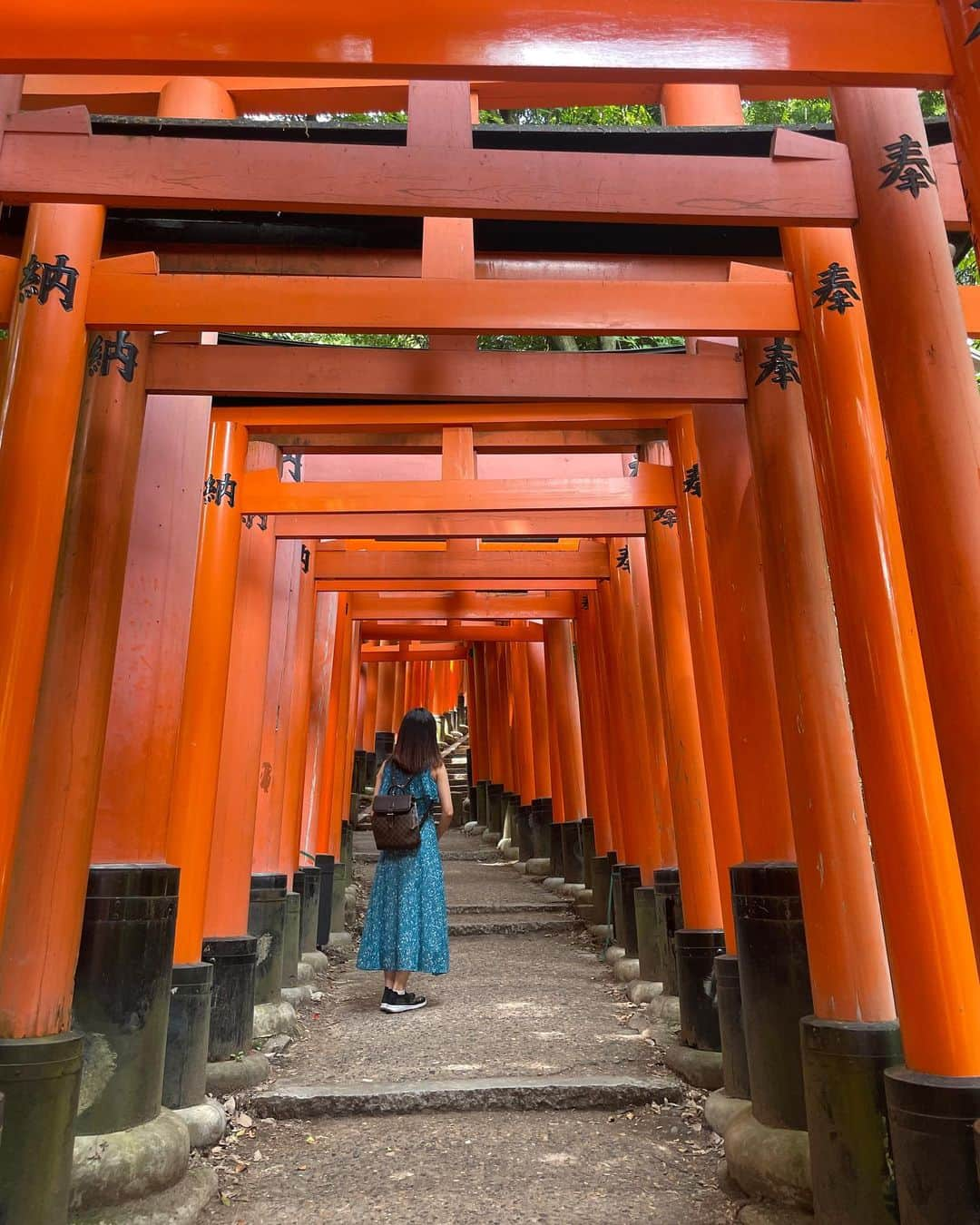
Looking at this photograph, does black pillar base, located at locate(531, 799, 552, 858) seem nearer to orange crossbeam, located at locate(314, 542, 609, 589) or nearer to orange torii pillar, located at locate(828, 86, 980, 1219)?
orange crossbeam, located at locate(314, 542, 609, 589)

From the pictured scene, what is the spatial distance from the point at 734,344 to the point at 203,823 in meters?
3.40

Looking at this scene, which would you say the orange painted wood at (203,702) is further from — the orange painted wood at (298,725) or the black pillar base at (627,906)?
the black pillar base at (627,906)

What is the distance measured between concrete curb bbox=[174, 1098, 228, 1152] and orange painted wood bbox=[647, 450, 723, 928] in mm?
2521

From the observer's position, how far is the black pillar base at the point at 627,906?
7039 mm

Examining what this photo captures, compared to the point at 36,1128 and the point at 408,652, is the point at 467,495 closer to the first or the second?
the point at 36,1128

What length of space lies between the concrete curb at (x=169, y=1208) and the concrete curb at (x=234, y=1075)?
0.94 meters

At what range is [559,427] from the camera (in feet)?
16.7

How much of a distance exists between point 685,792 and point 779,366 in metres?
2.57

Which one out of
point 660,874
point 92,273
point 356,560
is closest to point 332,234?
point 92,273

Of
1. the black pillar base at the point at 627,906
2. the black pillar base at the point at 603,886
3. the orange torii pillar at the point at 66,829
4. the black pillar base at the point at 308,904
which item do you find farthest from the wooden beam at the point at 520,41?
the black pillar base at the point at 603,886

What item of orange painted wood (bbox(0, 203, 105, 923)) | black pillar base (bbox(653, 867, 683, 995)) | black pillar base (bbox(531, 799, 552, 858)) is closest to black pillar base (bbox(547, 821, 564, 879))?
black pillar base (bbox(531, 799, 552, 858))

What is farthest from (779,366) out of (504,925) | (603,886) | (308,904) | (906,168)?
(504,925)

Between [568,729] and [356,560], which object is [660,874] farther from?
[568,729]

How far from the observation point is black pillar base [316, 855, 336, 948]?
816cm
